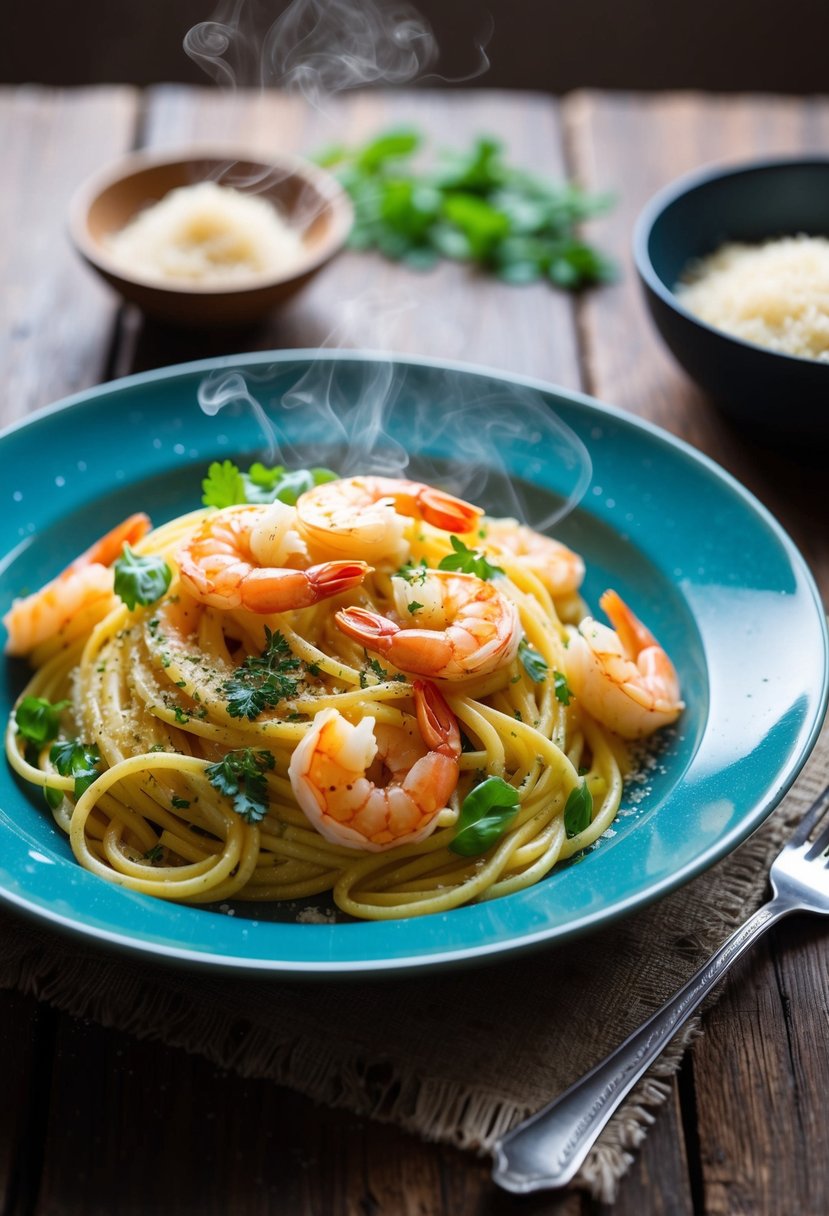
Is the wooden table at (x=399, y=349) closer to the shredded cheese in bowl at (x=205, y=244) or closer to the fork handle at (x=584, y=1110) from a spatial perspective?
the fork handle at (x=584, y=1110)

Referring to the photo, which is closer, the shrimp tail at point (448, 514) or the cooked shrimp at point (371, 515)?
the cooked shrimp at point (371, 515)

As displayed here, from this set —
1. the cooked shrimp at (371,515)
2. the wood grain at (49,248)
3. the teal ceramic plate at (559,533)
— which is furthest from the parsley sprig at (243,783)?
the wood grain at (49,248)

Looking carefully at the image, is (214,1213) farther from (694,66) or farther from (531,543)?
(694,66)

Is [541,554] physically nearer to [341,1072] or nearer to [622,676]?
[622,676]

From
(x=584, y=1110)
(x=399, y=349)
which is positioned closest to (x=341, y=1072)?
(x=584, y=1110)

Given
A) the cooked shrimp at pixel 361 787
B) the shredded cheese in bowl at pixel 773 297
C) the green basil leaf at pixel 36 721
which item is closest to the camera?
the cooked shrimp at pixel 361 787

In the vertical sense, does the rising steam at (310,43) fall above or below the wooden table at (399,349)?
above
